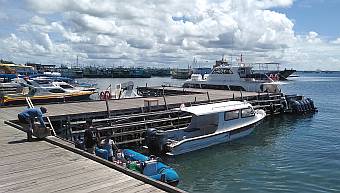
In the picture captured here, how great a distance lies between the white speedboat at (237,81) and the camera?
42.0 meters

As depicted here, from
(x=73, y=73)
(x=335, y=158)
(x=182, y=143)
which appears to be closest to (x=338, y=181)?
(x=335, y=158)

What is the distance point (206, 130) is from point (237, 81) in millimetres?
22710

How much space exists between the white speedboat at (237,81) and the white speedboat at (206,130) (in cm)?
1702

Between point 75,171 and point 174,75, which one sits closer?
point 75,171

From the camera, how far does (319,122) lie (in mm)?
33500

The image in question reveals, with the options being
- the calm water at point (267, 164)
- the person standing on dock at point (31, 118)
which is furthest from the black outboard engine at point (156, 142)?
the person standing on dock at point (31, 118)

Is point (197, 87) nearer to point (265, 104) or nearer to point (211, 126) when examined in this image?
point (265, 104)

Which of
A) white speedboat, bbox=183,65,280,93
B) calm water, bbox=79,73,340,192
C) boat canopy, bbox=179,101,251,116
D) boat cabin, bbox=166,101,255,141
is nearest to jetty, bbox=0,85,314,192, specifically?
boat cabin, bbox=166,101,255,141

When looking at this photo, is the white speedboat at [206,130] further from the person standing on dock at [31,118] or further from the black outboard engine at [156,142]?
the person standing on dock at [31,118]

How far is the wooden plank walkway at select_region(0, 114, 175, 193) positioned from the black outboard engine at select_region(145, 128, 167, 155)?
23.6 ft

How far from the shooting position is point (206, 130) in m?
22.9

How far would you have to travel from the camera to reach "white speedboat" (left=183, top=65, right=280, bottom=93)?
42.0m

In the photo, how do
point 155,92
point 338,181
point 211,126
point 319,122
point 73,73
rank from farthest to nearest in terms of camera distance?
point 73,73 → point 155,92 → point 319,122 → point 211,126 → point 338,181

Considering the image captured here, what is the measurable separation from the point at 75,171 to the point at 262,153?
14.6 meters
